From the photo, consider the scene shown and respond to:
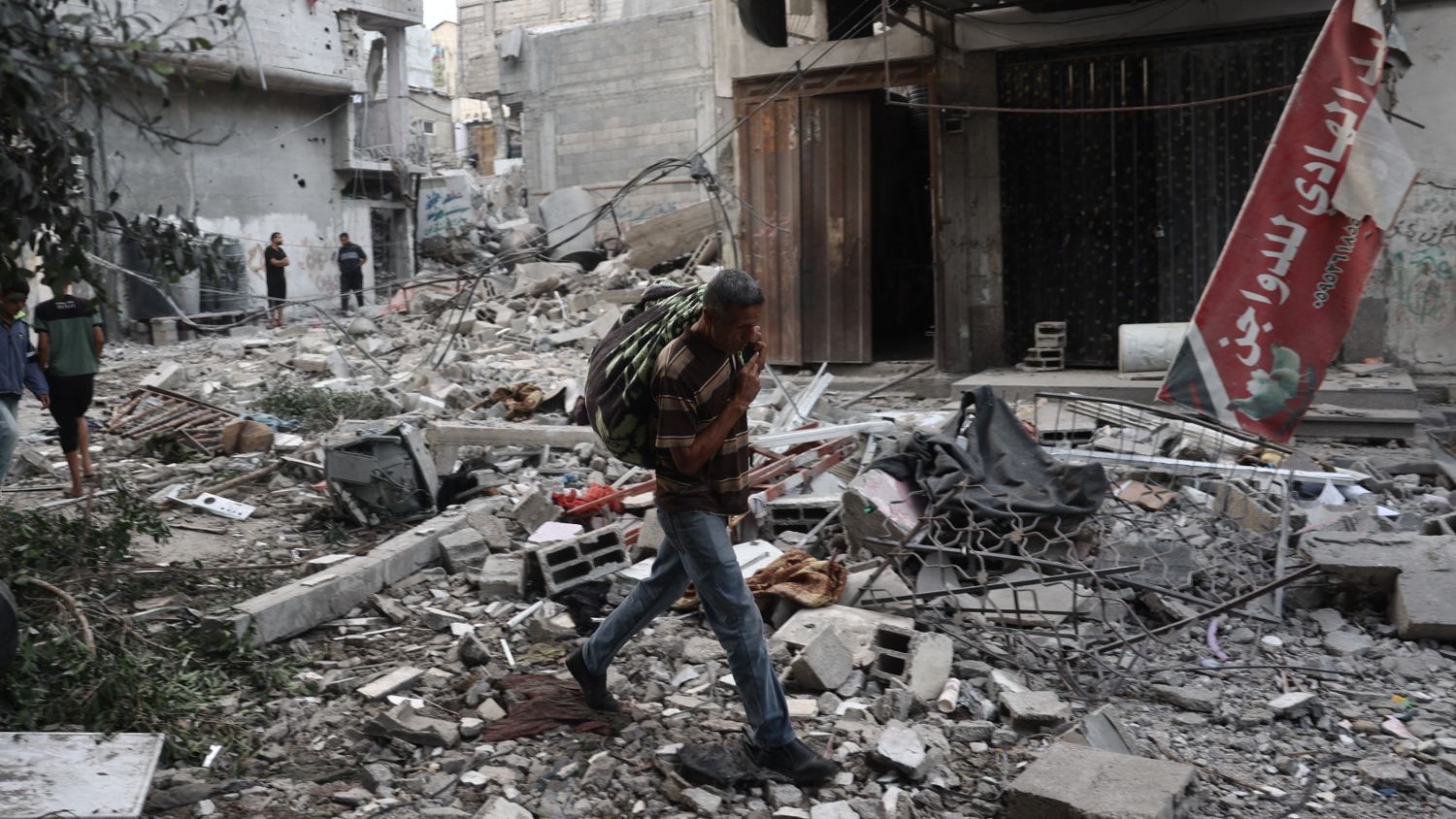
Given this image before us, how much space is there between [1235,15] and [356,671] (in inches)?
341

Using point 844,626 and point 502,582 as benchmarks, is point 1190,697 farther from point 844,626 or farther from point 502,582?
point 502,582

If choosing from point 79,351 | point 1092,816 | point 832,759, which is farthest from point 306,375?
point 1092,816

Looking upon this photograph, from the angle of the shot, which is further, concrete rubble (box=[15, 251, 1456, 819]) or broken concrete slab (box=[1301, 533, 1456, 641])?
broken concrete slab (box=[1301, 533, 1456, 641])

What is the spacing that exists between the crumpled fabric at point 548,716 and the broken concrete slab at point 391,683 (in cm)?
41

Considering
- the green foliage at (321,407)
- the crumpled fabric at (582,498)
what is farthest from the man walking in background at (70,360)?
the crumpled fabric at (582,498)

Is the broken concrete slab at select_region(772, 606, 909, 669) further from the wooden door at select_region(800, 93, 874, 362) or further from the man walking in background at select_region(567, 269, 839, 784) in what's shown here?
the wooden door at select_region(800, 93, 874, 362)

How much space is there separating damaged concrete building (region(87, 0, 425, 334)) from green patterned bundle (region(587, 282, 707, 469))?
17612 mm

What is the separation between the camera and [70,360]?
7.81 metres

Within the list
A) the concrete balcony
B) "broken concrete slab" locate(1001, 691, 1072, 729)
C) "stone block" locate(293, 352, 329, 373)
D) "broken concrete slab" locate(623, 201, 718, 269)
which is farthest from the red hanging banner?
the concrete balcony

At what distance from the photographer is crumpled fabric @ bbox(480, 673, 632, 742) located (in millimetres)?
4129

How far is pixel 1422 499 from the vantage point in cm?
678

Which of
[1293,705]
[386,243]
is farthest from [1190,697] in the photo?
[386,243]

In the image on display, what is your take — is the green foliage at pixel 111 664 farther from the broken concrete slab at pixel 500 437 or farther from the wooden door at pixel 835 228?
the wooden door at pixel 835 228

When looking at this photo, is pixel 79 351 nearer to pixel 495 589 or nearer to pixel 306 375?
pixel 495 589
